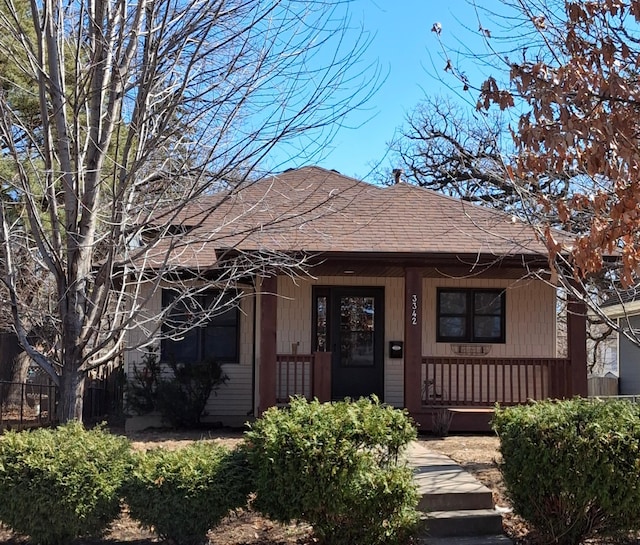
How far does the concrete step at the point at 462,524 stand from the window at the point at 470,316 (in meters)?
7.06

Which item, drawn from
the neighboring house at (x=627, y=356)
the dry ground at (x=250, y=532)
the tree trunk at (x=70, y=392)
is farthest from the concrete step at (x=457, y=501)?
the neighboring house at (x=627, y=356)

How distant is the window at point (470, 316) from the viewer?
45.3 feet

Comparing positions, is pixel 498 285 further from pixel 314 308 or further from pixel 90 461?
pixel 90 461

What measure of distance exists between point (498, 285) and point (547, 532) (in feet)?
25.8

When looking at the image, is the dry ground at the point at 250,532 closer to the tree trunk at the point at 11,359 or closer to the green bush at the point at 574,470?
the green bush at the point at 574,470

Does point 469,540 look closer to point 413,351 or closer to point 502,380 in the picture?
point 413,351

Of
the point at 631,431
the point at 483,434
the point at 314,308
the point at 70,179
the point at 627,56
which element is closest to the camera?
the point at 627,56

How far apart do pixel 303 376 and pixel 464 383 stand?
2.75 m

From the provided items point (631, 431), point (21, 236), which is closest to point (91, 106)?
point (21, 236)

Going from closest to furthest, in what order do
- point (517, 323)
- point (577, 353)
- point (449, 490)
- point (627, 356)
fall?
point (449, 490) < point (577, 353) < point (517, 323) < point (627, 356)

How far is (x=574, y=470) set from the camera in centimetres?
601

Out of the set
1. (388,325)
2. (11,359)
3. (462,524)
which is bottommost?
(462,524)

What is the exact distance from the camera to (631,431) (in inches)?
241

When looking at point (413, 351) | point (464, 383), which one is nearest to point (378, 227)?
point (413, 351)
